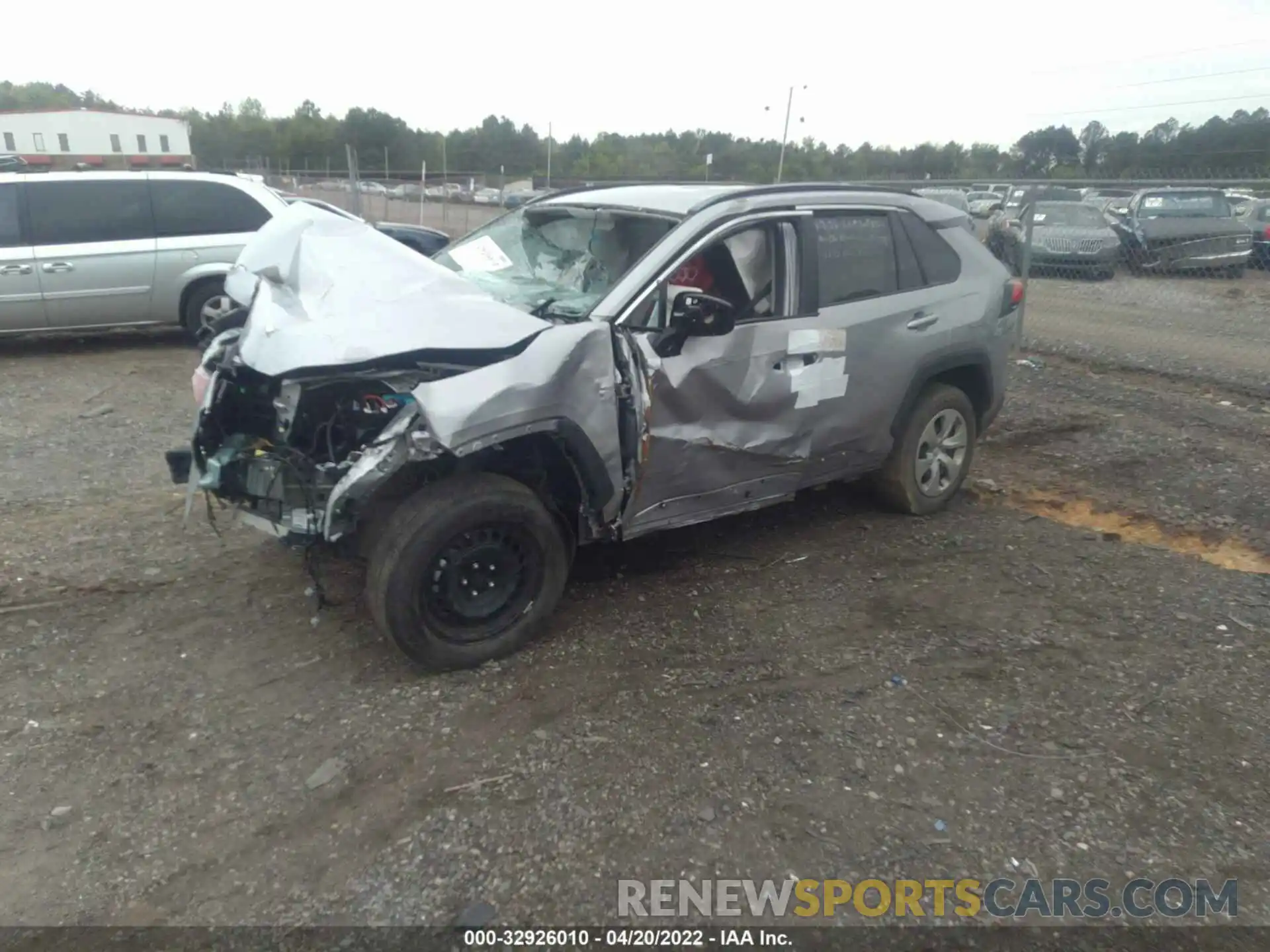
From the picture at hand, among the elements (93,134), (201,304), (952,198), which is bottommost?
(201,304)

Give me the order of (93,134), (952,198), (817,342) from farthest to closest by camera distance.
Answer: (93,134) < (952,198) < (817,342)

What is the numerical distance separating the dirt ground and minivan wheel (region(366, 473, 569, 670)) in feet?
0.50

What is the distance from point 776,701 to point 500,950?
1469 millimetres

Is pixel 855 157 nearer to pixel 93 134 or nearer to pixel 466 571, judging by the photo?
Answer: pixel 466 571

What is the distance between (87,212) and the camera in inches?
339

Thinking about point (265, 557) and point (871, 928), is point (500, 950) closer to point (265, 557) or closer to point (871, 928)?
point (871, 928)

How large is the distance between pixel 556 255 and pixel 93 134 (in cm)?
5973

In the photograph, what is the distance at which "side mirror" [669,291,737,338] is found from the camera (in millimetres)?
3705

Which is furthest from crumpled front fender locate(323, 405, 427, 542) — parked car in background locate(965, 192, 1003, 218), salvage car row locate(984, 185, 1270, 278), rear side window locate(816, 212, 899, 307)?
parked car in background locate(965, 192, 1003, 218)

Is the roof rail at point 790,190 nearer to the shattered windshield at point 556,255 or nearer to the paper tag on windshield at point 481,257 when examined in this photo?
the shattered windshield at point 556,255

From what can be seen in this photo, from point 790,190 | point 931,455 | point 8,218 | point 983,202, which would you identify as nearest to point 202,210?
point 8,218

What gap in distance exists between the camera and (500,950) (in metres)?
2.42

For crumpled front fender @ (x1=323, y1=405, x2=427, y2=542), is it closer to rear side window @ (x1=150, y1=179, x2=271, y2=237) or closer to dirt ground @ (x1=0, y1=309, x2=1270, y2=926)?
dirt ground @ (x1=0, y1=309, x2=1270, y2=926)

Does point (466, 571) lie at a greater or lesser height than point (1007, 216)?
lesser
